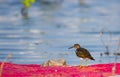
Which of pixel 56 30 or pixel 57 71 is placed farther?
pixel 56 30

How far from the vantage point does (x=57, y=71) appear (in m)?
11.0

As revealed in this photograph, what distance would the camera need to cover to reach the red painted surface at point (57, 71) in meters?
10.6

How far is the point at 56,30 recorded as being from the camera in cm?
1989

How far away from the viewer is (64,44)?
55.4 feet

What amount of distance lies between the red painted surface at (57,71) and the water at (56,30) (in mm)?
2407

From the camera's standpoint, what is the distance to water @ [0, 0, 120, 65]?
1520 cm

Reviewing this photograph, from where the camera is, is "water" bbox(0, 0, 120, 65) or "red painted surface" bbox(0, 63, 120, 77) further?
"water" bbox(0, 0, 120, 65)

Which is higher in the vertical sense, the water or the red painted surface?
the water

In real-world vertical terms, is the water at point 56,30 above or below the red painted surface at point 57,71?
above

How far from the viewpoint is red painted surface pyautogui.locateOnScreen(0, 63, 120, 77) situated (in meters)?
10.6

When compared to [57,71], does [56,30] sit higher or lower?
higher

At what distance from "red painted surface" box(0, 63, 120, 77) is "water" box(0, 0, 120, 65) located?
2407mm

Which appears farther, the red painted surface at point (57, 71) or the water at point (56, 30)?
the water at point (56, 30)

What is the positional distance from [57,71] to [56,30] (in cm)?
898
